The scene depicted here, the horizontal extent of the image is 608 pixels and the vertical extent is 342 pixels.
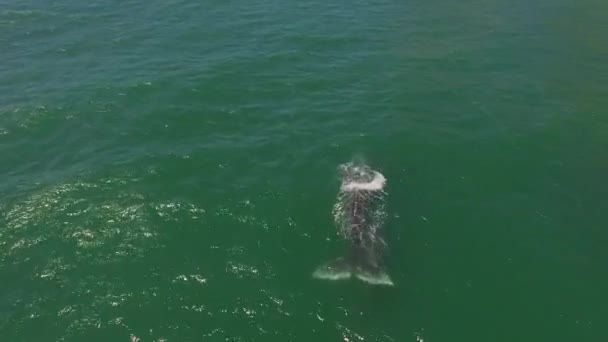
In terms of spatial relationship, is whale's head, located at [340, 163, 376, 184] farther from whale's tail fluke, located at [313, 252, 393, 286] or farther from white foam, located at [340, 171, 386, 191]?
whale's tail fluke, located at [313, 252, 393, 286]

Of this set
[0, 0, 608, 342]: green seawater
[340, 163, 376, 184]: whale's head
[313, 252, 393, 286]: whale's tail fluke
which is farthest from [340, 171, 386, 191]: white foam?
[313, 252, 393, 286]: whale's tail fluke

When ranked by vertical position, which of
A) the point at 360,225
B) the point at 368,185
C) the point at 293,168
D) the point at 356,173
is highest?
the point at 293,168

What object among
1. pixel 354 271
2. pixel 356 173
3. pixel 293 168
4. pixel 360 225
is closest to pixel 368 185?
pixel 356 173

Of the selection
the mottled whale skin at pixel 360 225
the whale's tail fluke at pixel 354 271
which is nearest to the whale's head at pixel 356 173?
the mottled whale skin at pixel 360 225

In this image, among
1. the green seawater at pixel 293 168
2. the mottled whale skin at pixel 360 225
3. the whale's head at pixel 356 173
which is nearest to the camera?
the green seawater at pixel 293 168

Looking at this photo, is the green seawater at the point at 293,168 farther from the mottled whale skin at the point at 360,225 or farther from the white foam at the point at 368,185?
the white foam at the point at 368,185

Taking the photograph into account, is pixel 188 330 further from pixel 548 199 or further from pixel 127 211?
pixel 548 199

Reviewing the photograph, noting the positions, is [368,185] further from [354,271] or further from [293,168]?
[354,271]
